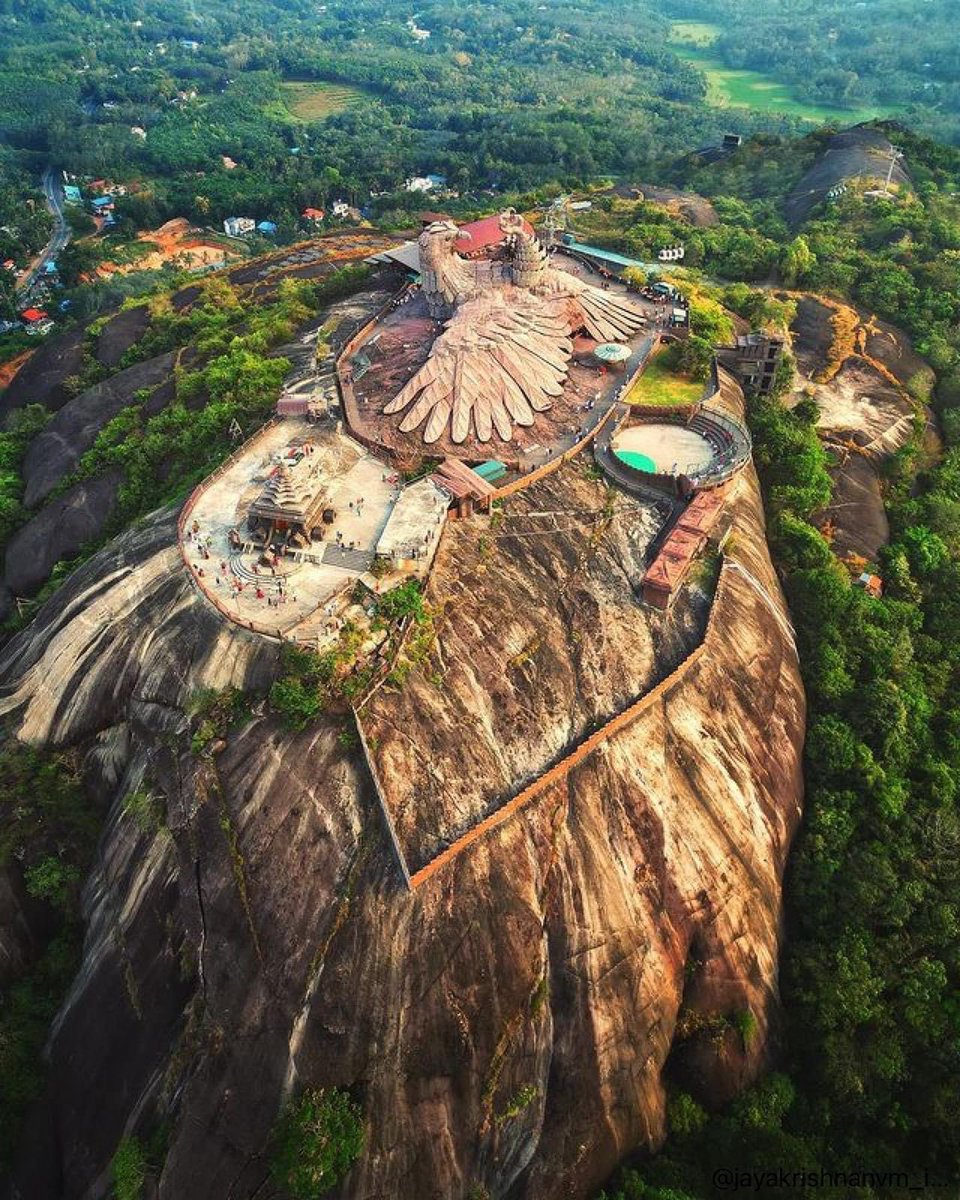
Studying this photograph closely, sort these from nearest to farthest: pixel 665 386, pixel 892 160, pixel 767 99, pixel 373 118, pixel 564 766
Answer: pixel 564 766 < pixel 665 386 < pixel 892 160 < pixel 373 118 < pixel 767 99

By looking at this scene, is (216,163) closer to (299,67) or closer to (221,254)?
(221,254)

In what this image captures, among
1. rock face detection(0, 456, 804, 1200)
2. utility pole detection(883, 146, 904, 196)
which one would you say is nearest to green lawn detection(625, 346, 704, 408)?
rock face detection(0, 456, 804, 1200)

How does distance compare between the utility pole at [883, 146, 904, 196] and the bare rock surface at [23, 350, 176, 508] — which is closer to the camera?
the bare rock surface at [23, 350, 176, 508]

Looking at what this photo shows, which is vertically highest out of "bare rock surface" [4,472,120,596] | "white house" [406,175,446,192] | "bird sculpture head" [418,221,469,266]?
"bird sculpture head" [418,221,469,266]

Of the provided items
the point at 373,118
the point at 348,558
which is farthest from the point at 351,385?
the point at 373,118

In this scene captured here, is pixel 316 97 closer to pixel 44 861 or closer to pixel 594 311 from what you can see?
pixel 594 311

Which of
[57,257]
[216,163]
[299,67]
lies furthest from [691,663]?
→ [299,67]

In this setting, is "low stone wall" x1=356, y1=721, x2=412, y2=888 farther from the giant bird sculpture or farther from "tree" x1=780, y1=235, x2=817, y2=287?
"tree" x1=780, y1=235, x2=817, y2=287
